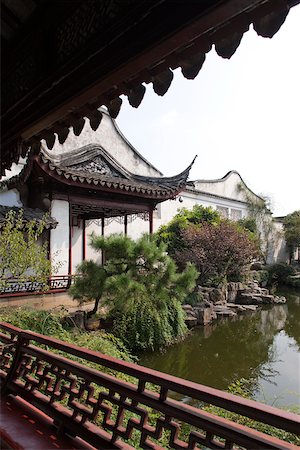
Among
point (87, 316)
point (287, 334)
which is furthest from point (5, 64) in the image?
point (287, 334)

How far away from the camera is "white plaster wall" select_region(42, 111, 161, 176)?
9070mm

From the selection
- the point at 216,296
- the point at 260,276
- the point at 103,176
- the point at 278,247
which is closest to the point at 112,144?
the point at 103,176

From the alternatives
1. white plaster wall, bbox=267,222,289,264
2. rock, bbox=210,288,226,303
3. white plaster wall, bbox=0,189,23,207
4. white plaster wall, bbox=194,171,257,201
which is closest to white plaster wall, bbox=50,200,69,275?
white plaster wall, bbox=0,189,23,207

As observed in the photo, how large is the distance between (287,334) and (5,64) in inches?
245

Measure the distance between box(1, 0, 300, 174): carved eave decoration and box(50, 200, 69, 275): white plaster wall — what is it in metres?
4.54

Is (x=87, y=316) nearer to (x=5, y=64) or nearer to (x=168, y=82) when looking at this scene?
(x=5, y=64)

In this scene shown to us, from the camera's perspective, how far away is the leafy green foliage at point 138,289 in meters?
4.77

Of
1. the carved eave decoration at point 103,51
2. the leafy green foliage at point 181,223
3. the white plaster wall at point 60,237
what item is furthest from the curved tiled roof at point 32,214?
the leafy green foliage at point 181,223

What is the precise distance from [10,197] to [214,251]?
5.18m

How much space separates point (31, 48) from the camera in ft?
4.59

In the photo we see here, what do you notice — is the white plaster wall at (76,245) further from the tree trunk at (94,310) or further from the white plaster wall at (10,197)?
the tree trunk at (94,310)

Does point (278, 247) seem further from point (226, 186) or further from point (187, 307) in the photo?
point (187, 307)

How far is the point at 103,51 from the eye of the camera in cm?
104

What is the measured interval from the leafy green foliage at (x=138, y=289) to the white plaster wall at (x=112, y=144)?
4612 mm
